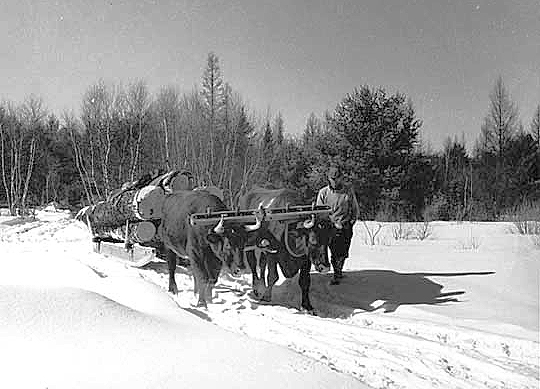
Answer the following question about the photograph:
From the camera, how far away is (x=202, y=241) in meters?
6.40

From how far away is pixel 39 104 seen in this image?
25.9ft

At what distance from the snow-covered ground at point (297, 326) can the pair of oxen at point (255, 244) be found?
1.19 feet

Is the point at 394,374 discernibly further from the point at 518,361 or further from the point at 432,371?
the point at 518,361

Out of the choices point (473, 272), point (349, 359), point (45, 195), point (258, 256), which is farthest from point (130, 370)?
point (45, 195)

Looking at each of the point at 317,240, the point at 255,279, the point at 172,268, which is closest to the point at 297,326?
the point at 317,240

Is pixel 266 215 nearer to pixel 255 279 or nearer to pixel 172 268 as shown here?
pixel 255 279

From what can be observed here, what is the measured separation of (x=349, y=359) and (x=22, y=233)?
1152cm

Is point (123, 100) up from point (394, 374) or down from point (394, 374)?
up

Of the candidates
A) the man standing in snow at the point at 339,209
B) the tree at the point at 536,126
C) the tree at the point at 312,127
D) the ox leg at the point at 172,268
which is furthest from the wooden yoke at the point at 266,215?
the tree at the point at 536,126

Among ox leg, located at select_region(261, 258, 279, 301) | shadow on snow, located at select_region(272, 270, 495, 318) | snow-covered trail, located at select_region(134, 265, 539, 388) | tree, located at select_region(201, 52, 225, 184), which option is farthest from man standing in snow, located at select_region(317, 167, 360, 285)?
tree, located at select_region(201, 52, 225, 184)

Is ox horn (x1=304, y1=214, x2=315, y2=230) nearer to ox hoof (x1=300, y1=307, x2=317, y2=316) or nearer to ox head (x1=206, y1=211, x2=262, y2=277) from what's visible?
ox head (x1=206, y1=211, x2=262, y2=277)

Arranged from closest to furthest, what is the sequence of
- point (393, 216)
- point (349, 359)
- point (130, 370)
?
point (130, 370)
point (349, 359)
point (393, 216)

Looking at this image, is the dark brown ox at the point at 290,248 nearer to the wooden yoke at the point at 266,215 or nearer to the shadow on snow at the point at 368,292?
the wooden yoke at the point at 266,215

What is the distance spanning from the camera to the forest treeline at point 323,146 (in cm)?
561
